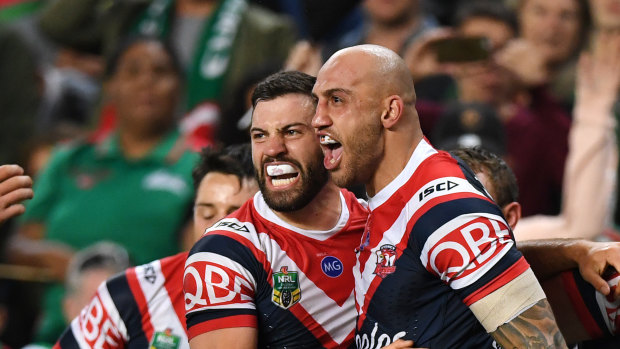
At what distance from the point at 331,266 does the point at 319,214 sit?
0.72 feet

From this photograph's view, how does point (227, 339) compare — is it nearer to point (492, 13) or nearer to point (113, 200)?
point (113, 200)

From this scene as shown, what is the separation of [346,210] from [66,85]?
16.0ft

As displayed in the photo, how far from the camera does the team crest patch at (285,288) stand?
361 centimetres

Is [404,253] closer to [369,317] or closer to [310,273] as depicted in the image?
[369,317]

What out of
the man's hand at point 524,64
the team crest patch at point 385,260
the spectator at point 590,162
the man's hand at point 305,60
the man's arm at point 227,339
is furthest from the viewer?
the man's hand at point 524,64

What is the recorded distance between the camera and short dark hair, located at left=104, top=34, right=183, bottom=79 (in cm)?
680

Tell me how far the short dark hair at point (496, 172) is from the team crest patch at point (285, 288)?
86 centimetres

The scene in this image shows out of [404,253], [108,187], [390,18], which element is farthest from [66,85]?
[404,253]

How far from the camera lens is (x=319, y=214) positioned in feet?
12.6

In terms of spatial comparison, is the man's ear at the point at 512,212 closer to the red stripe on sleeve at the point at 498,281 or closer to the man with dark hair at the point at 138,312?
the red stripe on sleeve at the point at 498,281

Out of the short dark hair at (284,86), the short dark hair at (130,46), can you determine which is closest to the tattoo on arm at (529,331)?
the short dark hair at (284,86)

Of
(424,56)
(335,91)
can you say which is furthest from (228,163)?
(424,56)

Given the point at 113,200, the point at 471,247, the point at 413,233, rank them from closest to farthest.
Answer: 1. the point at 471,247
2. the point at 413,233
3. the point at 113,200

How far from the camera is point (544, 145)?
241 inches
